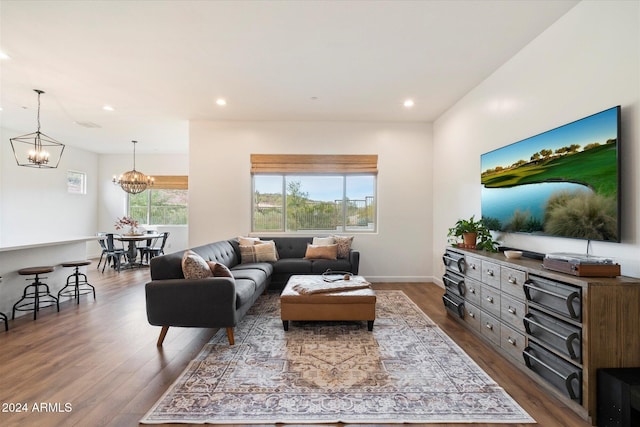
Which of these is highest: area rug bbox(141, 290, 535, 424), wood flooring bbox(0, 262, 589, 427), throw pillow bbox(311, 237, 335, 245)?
throw pillow bbox(311, 237, 335, 245)

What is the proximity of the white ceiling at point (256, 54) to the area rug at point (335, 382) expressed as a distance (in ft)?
9.73

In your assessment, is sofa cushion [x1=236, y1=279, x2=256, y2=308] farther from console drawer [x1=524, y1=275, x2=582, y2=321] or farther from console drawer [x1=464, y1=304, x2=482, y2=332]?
console drawer [x1=524, y1=275, x2=582, y2=321]

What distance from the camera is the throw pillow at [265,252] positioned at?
4891mm

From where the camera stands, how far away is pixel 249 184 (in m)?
5.61

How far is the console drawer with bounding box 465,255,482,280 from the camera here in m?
3.04

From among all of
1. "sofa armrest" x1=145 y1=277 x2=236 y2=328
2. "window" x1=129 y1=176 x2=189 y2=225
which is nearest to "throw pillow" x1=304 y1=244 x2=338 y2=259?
"sofa armrest" x1=145 y1=277 x2=236 y2=328

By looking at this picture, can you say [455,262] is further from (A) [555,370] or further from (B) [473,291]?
(A) [555,370]

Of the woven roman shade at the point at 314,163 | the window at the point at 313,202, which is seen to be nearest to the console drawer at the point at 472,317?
the window at the point at 313,202

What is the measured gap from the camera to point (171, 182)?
857 centimetres

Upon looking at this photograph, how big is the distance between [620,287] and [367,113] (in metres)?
4.12

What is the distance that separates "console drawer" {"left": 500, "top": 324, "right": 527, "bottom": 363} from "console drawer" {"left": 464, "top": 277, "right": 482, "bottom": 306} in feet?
1.44

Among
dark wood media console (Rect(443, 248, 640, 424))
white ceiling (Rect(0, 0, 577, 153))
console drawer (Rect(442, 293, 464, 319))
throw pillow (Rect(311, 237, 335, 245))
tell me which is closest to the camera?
dark wood media console (Rect(443, 248, 640, 424))

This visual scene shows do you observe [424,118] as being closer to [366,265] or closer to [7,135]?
[366,265]

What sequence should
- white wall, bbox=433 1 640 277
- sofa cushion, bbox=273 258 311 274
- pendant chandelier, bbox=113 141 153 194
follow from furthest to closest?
pendant chandelier, bbox=113 141 153 194, sofa cushion, bbox=273 258 311 274, white wall, bbox=433 1 640 277
